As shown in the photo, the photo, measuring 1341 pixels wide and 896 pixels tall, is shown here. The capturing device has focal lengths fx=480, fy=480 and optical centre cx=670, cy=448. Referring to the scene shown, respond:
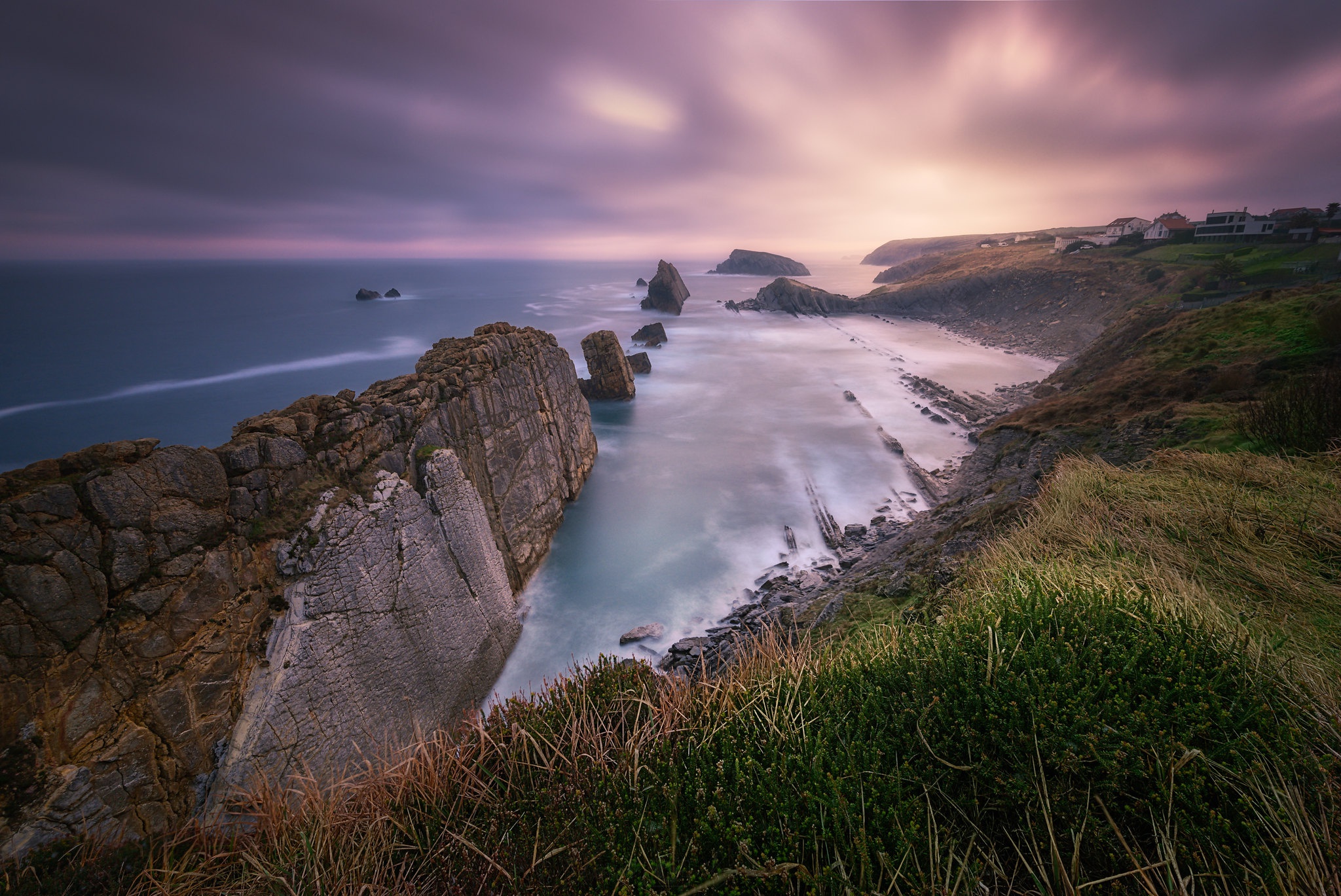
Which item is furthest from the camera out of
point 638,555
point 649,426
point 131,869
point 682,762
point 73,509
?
point 649,426

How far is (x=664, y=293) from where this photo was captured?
7438 cm

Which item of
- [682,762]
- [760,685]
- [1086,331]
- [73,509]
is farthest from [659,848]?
[1086,331]

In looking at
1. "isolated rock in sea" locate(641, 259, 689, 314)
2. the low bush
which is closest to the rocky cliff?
the low bush

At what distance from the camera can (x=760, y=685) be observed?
343 centimetres

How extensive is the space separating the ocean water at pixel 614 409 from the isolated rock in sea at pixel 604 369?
4.95ft

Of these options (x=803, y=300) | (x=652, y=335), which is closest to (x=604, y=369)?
(x=652, y=335)

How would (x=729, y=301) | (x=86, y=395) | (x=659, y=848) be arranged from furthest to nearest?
1. (x=729, y=301)
2. (x=86, y=395)
3. (x=659, y=848)

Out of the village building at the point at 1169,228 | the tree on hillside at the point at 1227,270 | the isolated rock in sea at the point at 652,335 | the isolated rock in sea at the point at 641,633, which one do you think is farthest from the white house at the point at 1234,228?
the isolated rock in sea at the point at 641,633

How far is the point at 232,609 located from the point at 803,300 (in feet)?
255

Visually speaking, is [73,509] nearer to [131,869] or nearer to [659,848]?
[131,869]

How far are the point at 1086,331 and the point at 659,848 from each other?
5526cm

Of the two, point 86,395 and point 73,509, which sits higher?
point 73,509

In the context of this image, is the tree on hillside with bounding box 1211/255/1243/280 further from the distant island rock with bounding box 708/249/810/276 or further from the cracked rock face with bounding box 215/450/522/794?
the distant island rock with bounding box 708/249/810/276

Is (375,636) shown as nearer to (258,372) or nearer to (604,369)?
(604,369)
